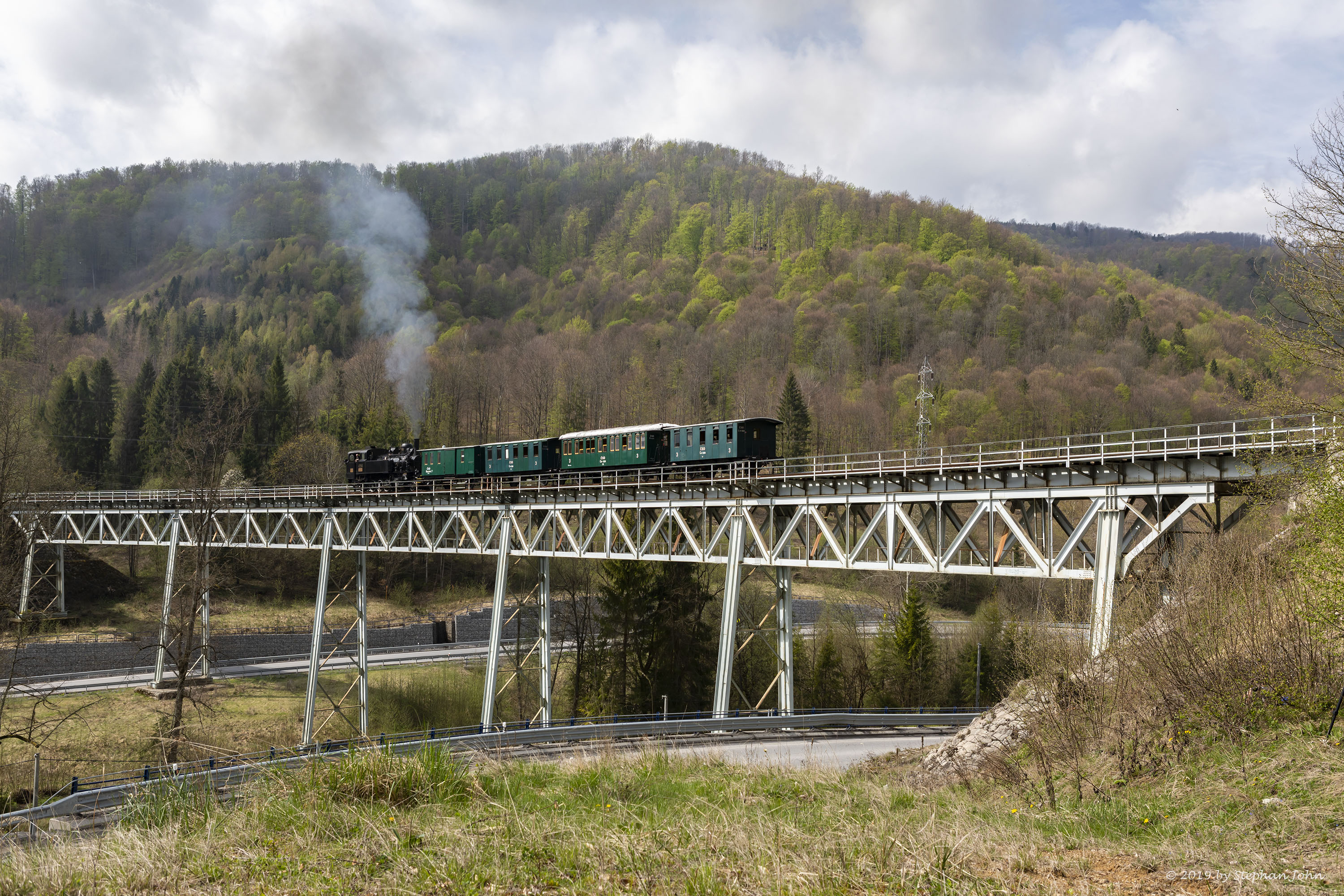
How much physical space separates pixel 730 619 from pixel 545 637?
970 cm

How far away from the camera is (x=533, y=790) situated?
10.5 metres

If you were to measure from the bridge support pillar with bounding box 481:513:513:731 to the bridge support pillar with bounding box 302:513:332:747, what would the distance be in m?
9.34

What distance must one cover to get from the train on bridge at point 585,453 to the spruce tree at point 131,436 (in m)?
45.5

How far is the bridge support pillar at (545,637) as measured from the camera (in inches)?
1262

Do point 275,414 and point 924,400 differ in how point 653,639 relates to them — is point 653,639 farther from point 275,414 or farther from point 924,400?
point 275,414

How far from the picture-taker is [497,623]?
33438 mm

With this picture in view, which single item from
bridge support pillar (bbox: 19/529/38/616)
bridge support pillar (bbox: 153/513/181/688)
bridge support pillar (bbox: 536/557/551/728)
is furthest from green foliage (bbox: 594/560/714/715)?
bridge support pillar (bbox: 19/529/38/616)

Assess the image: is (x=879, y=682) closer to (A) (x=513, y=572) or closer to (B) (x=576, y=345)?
(A) (x=513, y=572)

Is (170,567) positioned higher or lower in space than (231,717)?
higher

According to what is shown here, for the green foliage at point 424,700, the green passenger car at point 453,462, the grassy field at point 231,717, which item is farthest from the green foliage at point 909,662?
the green passenger car at point 453,462

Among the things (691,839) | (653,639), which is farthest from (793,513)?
(691,839)

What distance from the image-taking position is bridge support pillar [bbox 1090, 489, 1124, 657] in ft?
60.9

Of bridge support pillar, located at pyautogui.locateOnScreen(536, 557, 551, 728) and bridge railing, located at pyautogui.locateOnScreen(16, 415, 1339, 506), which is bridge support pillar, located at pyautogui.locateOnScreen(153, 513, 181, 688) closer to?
bridge railing, located at pyautogui.locateOnScreen(16, 415, 1339, 506)

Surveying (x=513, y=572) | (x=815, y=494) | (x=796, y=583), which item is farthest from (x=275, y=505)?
(x=796, y=583)
